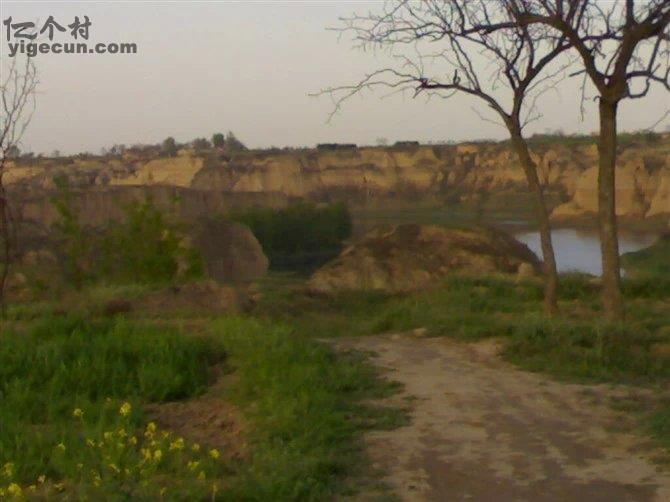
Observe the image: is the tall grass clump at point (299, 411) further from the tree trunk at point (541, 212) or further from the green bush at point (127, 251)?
the green bush at point (127, 251)

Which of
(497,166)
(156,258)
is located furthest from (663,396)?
(497,166)

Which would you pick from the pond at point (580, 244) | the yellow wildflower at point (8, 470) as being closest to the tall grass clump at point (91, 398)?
the yellow wildflower at point (8, 470)

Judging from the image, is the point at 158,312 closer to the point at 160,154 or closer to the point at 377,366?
the point at 377,366

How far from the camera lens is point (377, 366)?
8.67 meters

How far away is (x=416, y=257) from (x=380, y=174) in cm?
3328

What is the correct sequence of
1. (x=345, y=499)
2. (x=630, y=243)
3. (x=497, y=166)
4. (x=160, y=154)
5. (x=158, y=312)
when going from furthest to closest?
(x=160, y=154) < (x=497, y=166) < (x=630, y=243) < (x=158, y=312) < (x=345, y=499)

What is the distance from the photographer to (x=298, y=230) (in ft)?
103

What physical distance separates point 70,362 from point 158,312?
3785 mm

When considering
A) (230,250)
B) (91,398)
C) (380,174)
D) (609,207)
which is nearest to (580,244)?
(230,250)

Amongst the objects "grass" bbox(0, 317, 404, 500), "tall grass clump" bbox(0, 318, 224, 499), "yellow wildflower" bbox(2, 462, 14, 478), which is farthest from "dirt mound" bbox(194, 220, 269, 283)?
"yellow wildflower" bbox(2, 462, 14, 478)

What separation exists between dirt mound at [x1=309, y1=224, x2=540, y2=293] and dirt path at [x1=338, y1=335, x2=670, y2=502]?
9.28 meters

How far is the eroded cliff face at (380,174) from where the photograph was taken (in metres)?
39.5

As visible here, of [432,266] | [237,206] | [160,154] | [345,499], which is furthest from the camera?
[160,154]

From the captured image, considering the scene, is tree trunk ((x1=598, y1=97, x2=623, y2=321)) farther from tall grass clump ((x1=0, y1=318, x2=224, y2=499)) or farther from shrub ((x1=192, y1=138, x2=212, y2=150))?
shrub ((x1=192, y1=138, x2=212, y2=150))
